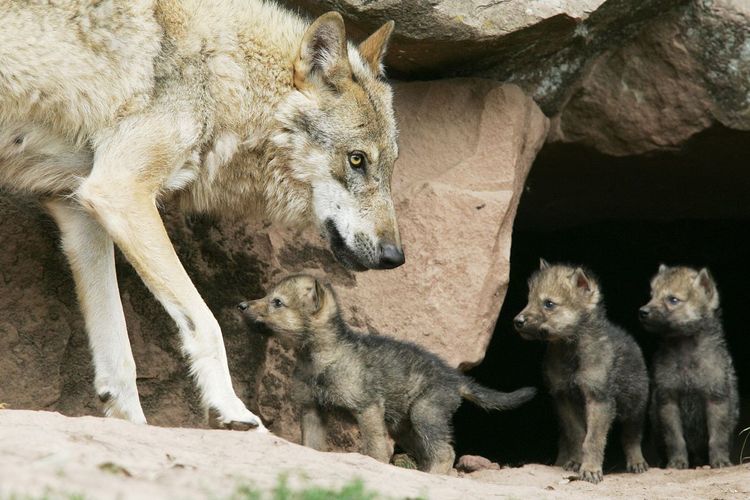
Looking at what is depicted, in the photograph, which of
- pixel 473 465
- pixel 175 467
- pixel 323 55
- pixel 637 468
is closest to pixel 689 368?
pixel 637 468

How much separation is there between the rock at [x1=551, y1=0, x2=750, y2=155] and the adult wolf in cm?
218

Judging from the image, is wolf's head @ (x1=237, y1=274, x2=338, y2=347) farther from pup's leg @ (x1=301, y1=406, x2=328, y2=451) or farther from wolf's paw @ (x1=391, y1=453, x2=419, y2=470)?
wolf's paw @ (x1=391, y1=453, x2=419, y2=470)

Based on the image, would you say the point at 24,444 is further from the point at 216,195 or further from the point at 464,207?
the point at 464,207

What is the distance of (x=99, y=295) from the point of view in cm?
616

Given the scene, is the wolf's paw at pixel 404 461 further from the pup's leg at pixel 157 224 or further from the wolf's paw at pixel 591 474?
the pup's leg at pixel 157 224

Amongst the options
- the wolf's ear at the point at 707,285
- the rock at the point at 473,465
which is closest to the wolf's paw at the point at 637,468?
the rock at the point at 473,465

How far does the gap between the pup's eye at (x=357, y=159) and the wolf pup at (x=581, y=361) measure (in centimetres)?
165

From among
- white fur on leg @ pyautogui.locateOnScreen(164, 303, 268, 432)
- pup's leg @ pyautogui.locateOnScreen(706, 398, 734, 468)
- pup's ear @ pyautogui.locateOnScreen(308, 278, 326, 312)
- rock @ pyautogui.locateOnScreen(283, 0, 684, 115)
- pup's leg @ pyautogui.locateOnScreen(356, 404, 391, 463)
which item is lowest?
pup's leg @ pyautogui.locateOnScreen(706, 398, 734, 468)

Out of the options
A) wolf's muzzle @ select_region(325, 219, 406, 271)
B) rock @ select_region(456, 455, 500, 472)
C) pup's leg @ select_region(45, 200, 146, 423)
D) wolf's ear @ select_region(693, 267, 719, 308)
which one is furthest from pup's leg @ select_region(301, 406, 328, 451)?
wolf's ear @ select_region(693, 267, 719, 308)

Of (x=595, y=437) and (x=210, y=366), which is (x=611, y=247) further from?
(x=210, y=366)

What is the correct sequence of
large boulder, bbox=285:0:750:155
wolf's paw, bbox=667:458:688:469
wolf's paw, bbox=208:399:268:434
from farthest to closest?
wolf's paw, bbox=667:458:688:469, large boulder, bbox=285:0:750:155, wolf's paw, bbox=208:399:268:434

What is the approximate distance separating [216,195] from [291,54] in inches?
35.0

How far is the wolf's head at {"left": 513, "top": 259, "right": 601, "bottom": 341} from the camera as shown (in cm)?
714

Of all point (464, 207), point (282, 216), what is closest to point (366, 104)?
point (282, 216)
